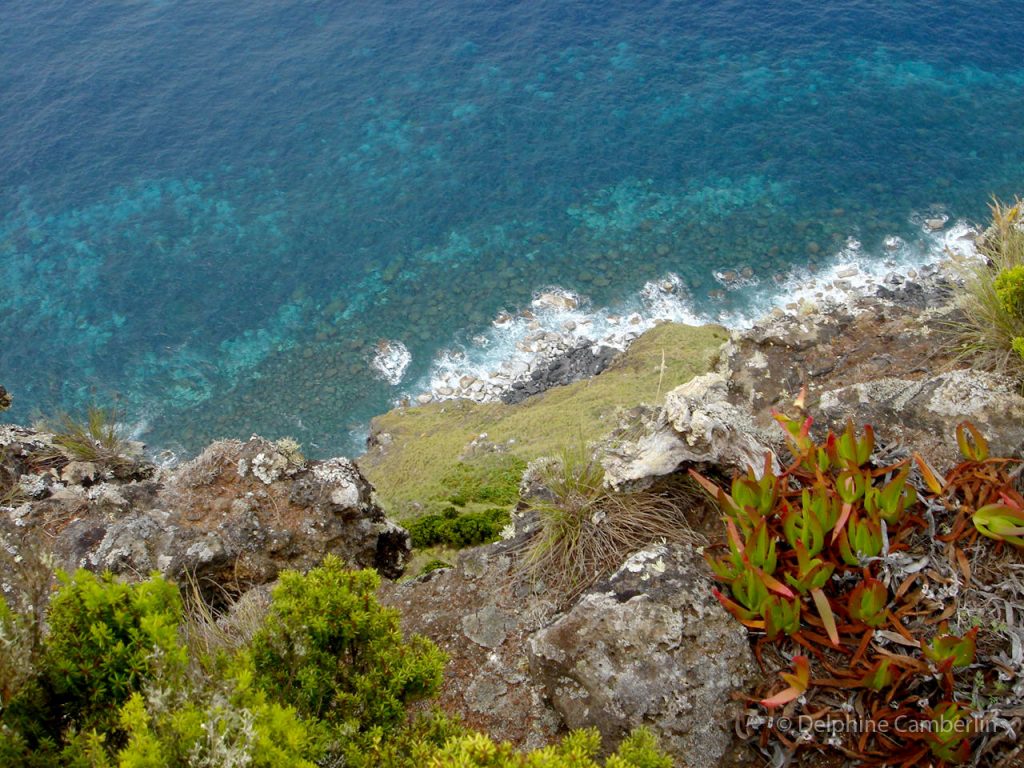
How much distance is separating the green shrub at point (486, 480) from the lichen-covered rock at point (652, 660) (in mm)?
8182

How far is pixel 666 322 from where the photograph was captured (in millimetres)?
26234

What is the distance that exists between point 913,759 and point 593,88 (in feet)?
115

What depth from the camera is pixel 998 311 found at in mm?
9336

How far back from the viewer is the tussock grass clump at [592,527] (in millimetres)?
7906

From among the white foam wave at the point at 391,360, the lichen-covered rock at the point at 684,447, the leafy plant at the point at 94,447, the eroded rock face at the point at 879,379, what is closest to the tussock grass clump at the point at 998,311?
the eroded rock face at the point at 879,379

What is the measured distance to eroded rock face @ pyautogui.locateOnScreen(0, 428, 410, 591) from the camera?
9922 mm

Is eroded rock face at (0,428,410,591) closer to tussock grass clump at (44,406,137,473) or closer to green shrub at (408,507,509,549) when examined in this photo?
green shrub at (408,507,509,549)

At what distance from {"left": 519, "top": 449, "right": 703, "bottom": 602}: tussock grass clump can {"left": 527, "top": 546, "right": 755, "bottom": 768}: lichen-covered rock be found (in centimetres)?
69

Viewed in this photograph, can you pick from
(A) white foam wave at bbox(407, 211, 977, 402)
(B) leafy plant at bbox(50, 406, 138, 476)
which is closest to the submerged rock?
(A) white foam wave at bbox(407, 211, 977, 402)

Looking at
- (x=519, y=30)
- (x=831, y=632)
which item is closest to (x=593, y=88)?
(x=519, y=30)

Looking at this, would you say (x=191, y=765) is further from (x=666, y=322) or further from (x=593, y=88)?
(x=593, y=88)

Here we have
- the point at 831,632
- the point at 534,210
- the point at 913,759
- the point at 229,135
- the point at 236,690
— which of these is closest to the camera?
the point at 236,690

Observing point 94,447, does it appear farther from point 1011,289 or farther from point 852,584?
point 1011,289

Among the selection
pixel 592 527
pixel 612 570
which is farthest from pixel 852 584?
pixel 592 527
